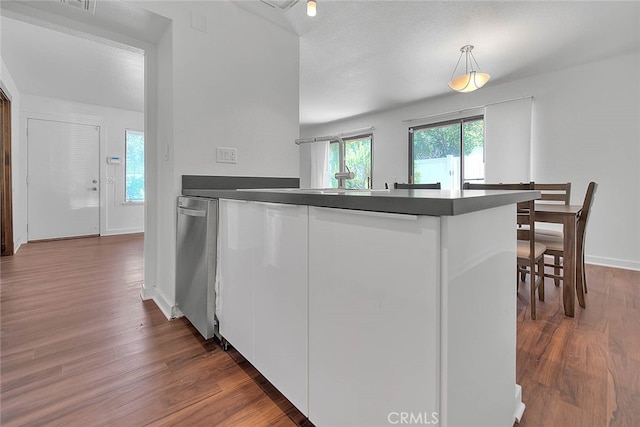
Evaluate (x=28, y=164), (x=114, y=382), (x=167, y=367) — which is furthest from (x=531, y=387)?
(x=28, y=164)

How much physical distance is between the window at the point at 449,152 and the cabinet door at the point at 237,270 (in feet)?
11.8

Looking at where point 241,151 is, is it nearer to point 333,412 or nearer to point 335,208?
point 335,208

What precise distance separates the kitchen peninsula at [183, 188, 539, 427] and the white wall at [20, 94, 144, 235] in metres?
5.49

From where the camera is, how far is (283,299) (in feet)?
3.42

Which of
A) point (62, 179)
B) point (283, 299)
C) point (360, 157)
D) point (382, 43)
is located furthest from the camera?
point (360, 157)

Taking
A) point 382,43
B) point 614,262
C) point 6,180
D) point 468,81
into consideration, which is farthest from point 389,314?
point 6,180

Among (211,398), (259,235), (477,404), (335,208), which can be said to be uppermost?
(335,208)

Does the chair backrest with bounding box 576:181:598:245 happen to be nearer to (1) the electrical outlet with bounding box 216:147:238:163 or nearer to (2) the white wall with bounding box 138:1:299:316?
(2) the white wall with bounding box 138:1:299:316

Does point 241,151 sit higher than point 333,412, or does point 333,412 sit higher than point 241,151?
point 241,151

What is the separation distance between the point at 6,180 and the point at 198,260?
156 inches

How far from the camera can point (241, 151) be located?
2209 mm

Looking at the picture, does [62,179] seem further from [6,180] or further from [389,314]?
[389,314]

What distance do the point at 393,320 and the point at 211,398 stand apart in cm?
96

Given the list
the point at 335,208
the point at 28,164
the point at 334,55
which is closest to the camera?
the point at 335,208
